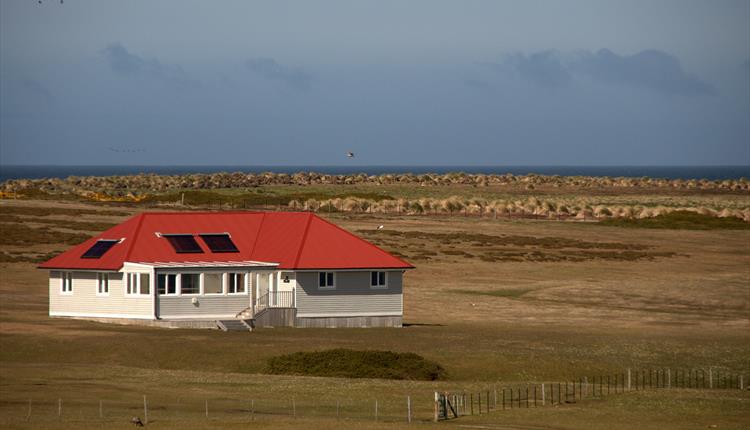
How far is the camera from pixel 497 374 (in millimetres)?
52969

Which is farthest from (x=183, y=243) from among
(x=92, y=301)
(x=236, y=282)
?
(x=92, y=301)

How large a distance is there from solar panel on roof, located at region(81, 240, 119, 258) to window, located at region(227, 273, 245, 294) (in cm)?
564

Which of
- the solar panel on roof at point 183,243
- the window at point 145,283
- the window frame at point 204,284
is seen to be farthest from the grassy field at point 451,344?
the solar panel on roof at point 183,243

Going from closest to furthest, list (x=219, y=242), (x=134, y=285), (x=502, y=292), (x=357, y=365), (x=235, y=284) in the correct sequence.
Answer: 1. (x=357, y=365)
2. (x=134, y=285)
3. (x=235, y=284)
4. (x=219, y=242)
5. (x=502, y=292)

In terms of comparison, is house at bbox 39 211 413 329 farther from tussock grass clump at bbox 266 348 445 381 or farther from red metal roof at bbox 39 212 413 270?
tussock grass clump at bbox 266 348 445 381

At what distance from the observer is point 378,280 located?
215ft

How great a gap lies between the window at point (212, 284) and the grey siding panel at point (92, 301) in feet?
8.47

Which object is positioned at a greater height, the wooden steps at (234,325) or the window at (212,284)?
the window at (212,284)

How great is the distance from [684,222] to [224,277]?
7180cm

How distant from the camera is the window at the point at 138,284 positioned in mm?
61344

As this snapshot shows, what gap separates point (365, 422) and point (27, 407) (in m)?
10.1

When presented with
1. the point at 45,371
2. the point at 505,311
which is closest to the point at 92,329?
the point at 45,371

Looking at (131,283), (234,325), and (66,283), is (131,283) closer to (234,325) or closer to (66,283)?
(66,283)

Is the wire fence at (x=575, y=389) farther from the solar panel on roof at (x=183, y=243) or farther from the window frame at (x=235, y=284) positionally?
the solar panel on roof at (x=183, y=243)
